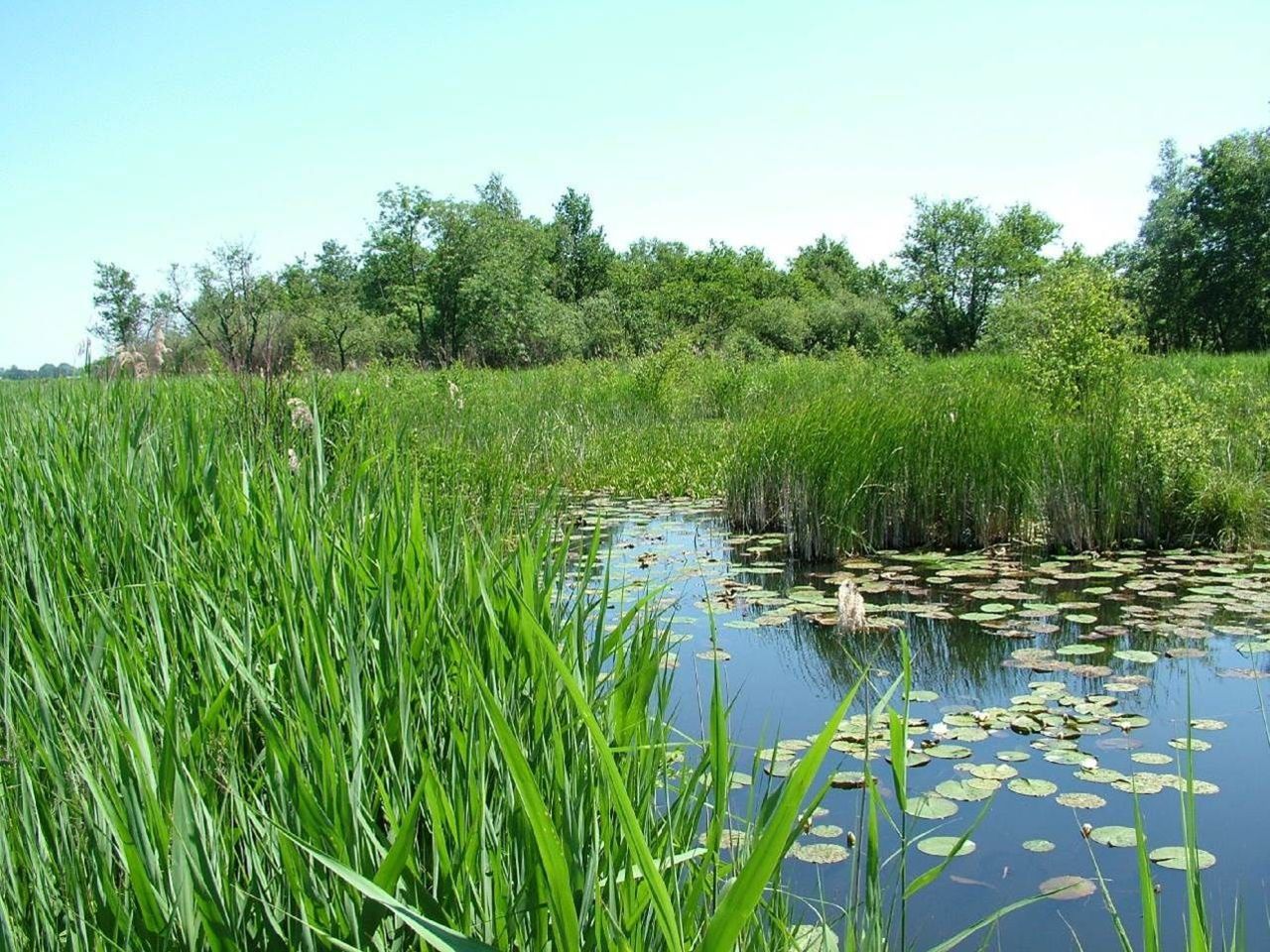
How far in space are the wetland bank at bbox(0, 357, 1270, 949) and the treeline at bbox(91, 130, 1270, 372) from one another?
19.9 meters

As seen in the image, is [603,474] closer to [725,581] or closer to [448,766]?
[725,581]

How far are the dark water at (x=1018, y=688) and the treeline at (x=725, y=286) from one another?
67.3 feet

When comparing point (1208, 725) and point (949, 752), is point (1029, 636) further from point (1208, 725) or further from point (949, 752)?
point (949, 752)

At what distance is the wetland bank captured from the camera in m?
1.26

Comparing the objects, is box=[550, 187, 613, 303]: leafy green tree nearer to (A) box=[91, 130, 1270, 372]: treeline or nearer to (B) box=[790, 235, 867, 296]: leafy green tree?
(A) box=[91, 130, 1270, 372]: treeline

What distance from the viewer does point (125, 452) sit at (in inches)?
137

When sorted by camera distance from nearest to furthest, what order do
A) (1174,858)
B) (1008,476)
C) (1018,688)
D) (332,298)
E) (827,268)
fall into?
(1174,858) < (1018,688) < (1008,476) < (332,298) < (827,268)

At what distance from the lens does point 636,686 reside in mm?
Result: 2053

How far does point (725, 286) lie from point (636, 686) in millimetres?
48315

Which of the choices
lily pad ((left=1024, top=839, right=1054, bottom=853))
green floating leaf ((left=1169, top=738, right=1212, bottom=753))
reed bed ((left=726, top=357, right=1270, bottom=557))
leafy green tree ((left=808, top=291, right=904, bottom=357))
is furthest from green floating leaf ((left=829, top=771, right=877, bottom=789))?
leafy green tree ((left=808, top=291, right=904, bottom=357))

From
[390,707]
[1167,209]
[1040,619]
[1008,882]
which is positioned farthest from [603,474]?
[1167,209]

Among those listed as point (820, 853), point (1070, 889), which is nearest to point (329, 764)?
point (820, 853)

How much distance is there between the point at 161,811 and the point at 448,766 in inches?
20.6

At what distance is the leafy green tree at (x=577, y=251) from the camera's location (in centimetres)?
5662
